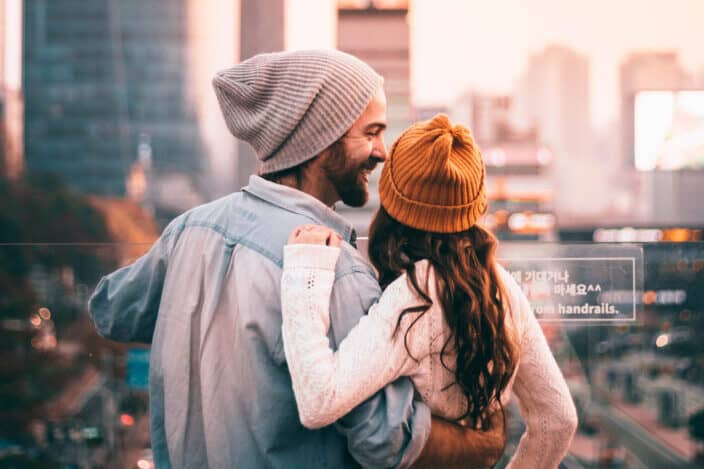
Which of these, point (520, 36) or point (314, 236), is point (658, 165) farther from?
point (314, 236)

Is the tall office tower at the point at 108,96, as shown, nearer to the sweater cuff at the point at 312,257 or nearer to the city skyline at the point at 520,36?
the city skyline at the point at 520,36

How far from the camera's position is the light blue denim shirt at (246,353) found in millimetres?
1392

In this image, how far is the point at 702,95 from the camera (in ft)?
69.1

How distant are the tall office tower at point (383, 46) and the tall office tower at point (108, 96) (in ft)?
16.6

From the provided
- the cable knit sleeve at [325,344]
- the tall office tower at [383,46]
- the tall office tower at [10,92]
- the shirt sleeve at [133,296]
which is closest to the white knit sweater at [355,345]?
the cable knit sleeve at [325,344]

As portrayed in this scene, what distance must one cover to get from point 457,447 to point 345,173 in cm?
45

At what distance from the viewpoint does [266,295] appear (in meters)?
1.44

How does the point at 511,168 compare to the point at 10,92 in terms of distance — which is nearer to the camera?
the point at 10,92

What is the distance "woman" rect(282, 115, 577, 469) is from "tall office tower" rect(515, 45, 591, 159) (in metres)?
21.4

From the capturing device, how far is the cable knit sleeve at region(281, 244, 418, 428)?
133cm

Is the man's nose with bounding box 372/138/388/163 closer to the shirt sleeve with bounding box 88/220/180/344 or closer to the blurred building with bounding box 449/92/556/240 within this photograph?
the shirt sleeve with bounding box 88/220/180/344

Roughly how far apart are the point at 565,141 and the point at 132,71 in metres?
11.2

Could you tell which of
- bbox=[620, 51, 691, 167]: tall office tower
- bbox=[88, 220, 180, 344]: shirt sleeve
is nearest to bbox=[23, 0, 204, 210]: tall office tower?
bbox=[620, 51, 691, 167]: tall office tower

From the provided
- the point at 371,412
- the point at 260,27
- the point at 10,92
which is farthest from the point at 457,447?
the point at 10,92
